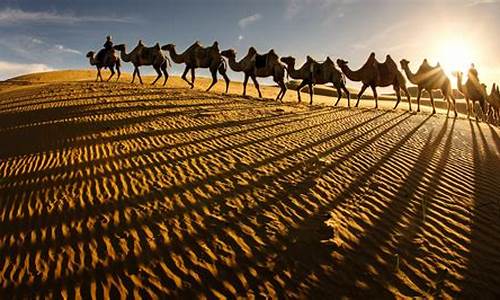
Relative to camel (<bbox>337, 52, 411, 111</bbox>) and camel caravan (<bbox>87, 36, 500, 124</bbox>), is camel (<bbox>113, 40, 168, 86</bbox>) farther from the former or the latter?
camel (<bbox>337, 52, 411, 111</bbox>)

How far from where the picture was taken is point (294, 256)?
Answer: 5238mm

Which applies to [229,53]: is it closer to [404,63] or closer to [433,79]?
[404,63]

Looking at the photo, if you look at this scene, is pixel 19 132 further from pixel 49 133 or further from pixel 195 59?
pixel 195 59

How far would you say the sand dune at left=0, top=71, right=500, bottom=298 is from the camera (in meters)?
4.83

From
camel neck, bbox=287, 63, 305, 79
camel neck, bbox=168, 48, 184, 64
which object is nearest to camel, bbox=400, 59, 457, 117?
camel neck, bbox=287, 63, 305, 79

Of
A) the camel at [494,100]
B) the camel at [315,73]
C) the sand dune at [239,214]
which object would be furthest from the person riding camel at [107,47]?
the camel at [494,100]

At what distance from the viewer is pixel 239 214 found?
6297 millimetres

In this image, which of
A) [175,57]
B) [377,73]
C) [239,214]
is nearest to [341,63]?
[377,73]

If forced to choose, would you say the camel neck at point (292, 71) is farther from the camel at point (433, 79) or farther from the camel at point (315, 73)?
the camel at point (433, 79)

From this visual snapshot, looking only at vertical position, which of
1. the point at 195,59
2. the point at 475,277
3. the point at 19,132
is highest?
the point at 195,59

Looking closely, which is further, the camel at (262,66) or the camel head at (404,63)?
the camel head at (404,63)

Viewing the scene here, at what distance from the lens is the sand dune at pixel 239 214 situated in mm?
4828

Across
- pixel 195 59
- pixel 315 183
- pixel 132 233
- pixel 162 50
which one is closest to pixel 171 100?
pixel 195 59

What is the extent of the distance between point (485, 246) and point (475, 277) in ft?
3.11
